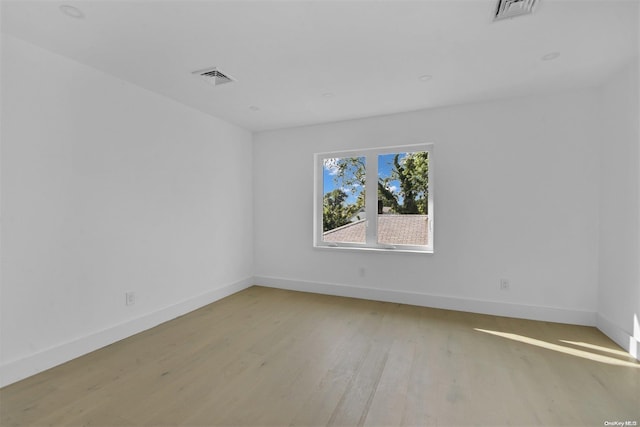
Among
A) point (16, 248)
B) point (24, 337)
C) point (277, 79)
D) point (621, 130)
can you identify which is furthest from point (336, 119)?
point (24, 337)

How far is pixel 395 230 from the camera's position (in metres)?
3.80

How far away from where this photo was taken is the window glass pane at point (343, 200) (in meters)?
4.04

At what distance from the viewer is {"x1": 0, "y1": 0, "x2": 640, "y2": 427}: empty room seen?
1792 millimetres

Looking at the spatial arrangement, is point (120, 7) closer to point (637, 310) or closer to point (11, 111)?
point (11, 111)

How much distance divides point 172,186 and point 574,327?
4625mm

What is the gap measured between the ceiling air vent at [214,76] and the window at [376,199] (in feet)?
6.01

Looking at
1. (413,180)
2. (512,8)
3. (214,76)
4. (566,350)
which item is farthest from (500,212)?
(214,76)

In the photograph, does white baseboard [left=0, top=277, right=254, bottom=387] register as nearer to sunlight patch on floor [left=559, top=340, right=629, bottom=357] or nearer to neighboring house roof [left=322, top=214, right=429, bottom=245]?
neighboring house roof [left=322, top=214, right=429, bottom=245]

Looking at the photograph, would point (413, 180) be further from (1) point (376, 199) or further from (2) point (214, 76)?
(2) point (214, 76)

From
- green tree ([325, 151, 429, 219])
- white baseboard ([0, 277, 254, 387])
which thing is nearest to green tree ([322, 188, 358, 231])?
green tree ([325, 151, 429, 219])

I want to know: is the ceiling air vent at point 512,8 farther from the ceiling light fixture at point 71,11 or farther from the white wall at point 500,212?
the ceiling light fixture at point 71,11

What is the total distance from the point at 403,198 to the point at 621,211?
6.70 ft

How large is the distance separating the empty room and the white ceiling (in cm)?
2

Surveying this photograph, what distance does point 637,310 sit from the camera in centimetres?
231
